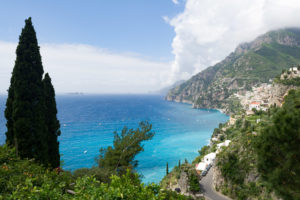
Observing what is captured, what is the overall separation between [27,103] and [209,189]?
1131 inches

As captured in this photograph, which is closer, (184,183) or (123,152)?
(123,152)

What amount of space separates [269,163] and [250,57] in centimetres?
21461

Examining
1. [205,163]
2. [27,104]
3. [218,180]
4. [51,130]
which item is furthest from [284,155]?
[205,163]

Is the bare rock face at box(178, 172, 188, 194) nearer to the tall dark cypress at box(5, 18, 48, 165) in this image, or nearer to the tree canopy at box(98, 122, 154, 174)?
the tree canopy at box(98, 122, 154, 174)

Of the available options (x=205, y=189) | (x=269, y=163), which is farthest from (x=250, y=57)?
(x=269, y=163)

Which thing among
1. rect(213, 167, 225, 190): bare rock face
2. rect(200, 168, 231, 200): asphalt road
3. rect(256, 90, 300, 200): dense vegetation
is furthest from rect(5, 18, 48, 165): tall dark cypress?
rect(213, 167, 225, 190): bare rock face

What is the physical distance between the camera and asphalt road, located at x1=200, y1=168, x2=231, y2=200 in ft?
78.5

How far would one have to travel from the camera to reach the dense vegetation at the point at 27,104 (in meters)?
11.0

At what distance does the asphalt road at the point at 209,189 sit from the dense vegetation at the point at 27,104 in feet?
77.5

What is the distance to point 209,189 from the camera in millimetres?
26594

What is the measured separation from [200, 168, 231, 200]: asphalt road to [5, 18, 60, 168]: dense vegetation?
77.5 feet

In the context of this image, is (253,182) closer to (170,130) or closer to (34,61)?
(34,61)

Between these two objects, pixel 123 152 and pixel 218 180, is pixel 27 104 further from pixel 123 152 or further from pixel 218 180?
pixel 218 180

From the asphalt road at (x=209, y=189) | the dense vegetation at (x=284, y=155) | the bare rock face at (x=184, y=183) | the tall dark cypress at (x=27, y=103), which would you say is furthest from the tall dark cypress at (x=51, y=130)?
the asphalt road at (x=209, y=189)
